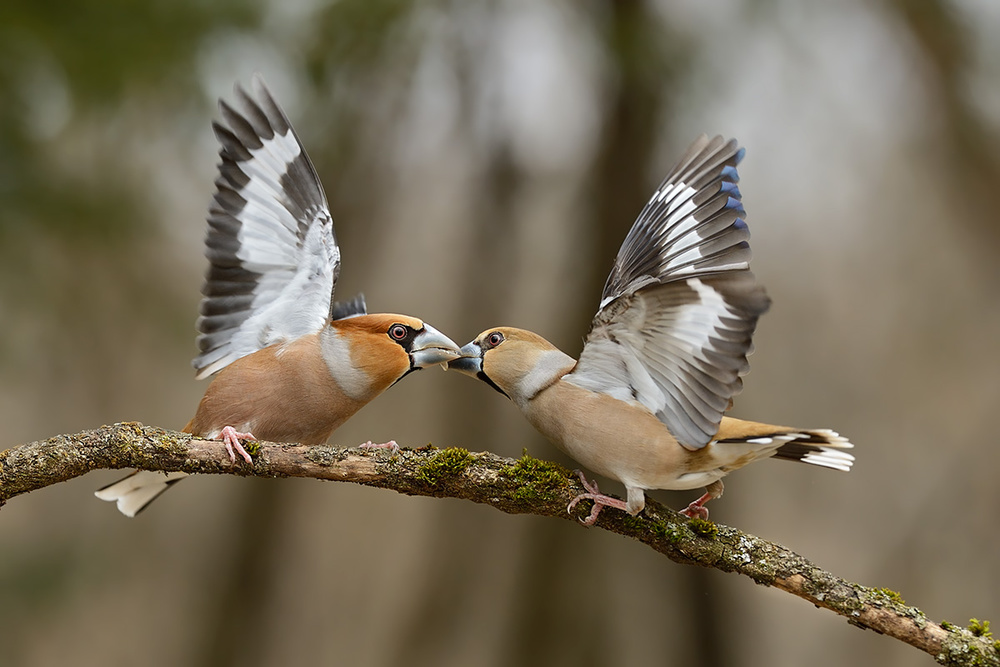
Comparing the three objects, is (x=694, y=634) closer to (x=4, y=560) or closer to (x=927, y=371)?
(x=927, y=371)

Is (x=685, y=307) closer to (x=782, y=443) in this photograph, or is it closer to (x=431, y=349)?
(x=782, y=443)

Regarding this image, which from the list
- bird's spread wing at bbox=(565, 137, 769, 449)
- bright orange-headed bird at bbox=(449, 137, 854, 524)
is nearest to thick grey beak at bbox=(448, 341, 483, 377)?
bright orange-headed bird at bbox=(449, 137, 854, 524)

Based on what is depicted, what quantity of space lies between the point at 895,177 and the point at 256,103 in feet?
21.2

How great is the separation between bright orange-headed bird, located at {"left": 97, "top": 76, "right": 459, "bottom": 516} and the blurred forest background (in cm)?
269

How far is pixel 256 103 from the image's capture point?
3.29 meters

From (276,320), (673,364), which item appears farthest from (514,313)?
(673,364)

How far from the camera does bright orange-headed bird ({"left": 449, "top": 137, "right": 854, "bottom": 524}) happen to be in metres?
2.62

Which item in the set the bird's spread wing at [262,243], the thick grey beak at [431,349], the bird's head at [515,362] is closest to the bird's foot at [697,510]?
the bird's head at [515,362]

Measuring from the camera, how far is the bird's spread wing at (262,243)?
333cm

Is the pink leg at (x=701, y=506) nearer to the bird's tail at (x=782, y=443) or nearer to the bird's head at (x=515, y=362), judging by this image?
the bird's tail at (x=782, y=443)

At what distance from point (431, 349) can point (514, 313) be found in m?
4.06

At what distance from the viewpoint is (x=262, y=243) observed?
3418 millimetres

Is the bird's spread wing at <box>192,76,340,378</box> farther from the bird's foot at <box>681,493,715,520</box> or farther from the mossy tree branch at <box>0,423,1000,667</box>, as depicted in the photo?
the bird's foot at <box>681,493,715,520</box>

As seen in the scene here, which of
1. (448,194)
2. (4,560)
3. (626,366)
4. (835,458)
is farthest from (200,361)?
(448,194)
